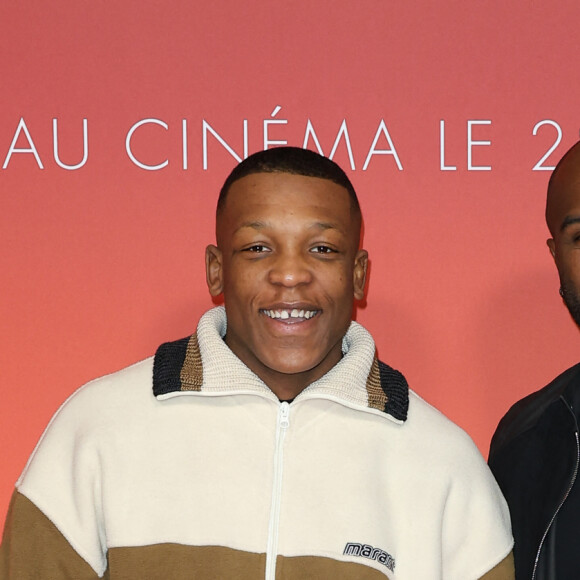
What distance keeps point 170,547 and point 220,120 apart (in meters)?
0.95

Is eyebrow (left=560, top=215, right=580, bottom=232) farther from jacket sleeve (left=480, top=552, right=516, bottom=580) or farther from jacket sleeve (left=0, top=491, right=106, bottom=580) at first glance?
jacket sleeve (left=0, top=491, right=106, bottom=580)

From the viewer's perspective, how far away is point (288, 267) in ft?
4.88

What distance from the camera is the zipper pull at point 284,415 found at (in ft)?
4.92

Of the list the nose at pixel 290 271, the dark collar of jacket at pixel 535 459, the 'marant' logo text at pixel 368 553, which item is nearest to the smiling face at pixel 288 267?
the nose at pixel 290 271

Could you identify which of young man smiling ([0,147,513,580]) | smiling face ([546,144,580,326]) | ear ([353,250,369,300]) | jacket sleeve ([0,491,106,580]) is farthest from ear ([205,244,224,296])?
smiling face ([546,144,580,326])

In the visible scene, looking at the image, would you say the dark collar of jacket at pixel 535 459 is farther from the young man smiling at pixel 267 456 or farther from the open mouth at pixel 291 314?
the open mouth at pixel 291 314

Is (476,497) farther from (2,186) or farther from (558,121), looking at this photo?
(2,186)

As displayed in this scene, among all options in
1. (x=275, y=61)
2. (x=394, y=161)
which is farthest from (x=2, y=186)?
(x=394, y=161)

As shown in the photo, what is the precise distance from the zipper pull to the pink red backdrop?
0.54 m

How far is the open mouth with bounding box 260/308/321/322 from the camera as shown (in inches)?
59.3

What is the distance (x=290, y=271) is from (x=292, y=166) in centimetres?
20

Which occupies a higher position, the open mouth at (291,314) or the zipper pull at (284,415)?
the open mouth at (291,314)

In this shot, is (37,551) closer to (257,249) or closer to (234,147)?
(257,249)

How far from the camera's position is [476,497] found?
155 cm
